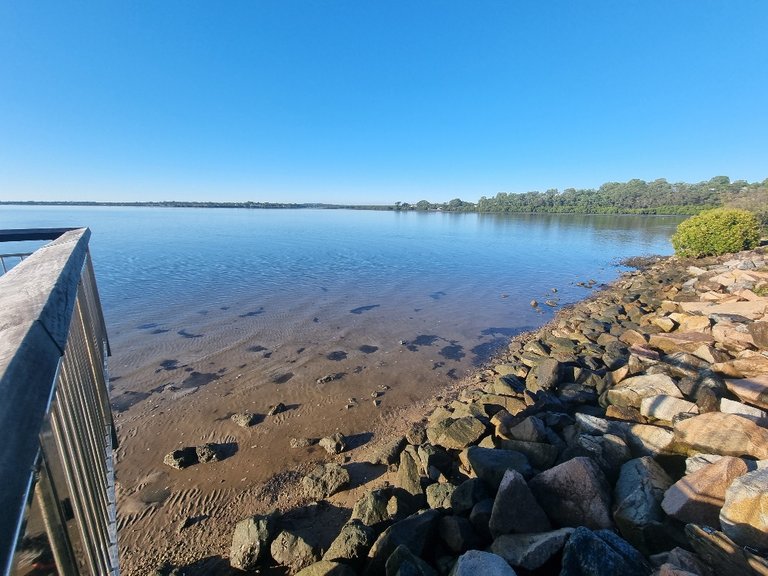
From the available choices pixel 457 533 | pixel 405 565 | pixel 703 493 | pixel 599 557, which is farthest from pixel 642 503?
pixel 405 565

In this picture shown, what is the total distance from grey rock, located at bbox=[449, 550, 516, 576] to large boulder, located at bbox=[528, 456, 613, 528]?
113cm

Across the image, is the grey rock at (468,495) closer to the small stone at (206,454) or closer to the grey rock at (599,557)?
the grey rock at (599,557)

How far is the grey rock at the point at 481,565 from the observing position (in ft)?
10.3

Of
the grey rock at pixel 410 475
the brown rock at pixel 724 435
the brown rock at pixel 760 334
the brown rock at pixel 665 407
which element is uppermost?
the brown rock at pixel 760 334

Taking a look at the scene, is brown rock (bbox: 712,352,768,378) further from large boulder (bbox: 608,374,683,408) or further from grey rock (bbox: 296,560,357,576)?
grey rock (bbox: 296,560,357,576)

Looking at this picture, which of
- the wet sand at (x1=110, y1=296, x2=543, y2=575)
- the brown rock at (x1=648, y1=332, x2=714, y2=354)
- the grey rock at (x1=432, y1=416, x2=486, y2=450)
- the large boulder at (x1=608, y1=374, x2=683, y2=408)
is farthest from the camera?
the brown rock at (x1=648, y1=332, x2=714, y2=354)

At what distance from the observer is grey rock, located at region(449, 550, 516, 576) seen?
3145 millimetres

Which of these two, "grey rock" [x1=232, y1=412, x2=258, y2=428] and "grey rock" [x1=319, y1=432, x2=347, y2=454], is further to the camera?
"grey rock" [x1=232, y1=412, x2=258, y2=428]

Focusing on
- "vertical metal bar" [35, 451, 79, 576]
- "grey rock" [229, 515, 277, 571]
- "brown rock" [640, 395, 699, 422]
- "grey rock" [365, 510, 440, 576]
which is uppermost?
"vertical metal bar" [35, 451, 79, 576]

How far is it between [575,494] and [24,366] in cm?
488

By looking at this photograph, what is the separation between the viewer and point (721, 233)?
1001 inches

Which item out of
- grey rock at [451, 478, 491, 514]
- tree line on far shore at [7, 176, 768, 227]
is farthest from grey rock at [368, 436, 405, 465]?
tree line on far shore at [7, 176, 768, 227]

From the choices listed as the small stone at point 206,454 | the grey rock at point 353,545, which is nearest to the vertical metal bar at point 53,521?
the grey rock at point 353,545

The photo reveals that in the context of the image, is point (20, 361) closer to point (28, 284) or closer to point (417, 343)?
point (28, 284)
